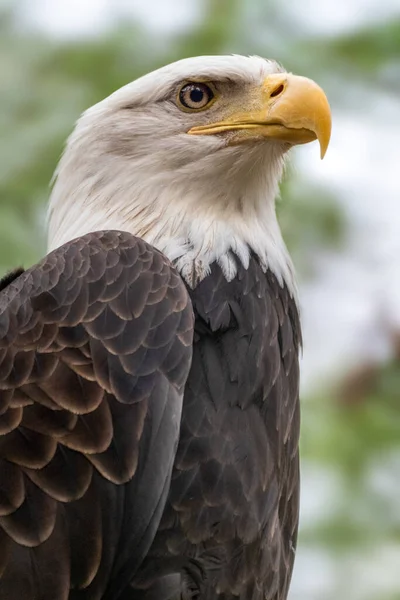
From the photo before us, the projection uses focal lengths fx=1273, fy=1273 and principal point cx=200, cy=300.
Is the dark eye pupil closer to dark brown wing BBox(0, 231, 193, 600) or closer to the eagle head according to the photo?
the eagle head

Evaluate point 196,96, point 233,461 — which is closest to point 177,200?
point 196,96

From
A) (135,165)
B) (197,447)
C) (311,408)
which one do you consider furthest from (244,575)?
(135,165)

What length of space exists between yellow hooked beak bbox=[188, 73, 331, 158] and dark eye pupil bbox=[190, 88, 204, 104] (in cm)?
11

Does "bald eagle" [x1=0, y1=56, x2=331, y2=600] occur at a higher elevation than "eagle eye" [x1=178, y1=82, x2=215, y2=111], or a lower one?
lower

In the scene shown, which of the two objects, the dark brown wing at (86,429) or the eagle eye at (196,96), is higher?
the eagle eye at (196,96)

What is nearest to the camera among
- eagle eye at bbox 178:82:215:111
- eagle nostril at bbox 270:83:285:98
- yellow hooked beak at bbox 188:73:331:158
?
yellow hooked beak at bbox 188:73:331:158

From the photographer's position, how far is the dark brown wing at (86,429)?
3.86 metres

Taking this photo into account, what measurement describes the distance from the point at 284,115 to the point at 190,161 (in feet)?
1.34

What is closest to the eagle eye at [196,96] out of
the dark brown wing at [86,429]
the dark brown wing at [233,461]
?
the dark brown wing at [233,461]

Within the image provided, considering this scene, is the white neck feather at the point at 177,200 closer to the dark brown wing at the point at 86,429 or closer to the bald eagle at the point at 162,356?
the bald eagle at the point at 162,356

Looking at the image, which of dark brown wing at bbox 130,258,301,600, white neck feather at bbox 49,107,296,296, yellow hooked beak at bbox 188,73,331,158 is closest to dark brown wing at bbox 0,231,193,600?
dark brown wing at bbox 130,258,301,600

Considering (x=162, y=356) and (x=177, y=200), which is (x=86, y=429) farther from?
(x=177, y=200)

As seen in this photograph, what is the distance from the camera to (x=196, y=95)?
15.7ft

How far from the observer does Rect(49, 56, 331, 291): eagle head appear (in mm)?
4656
